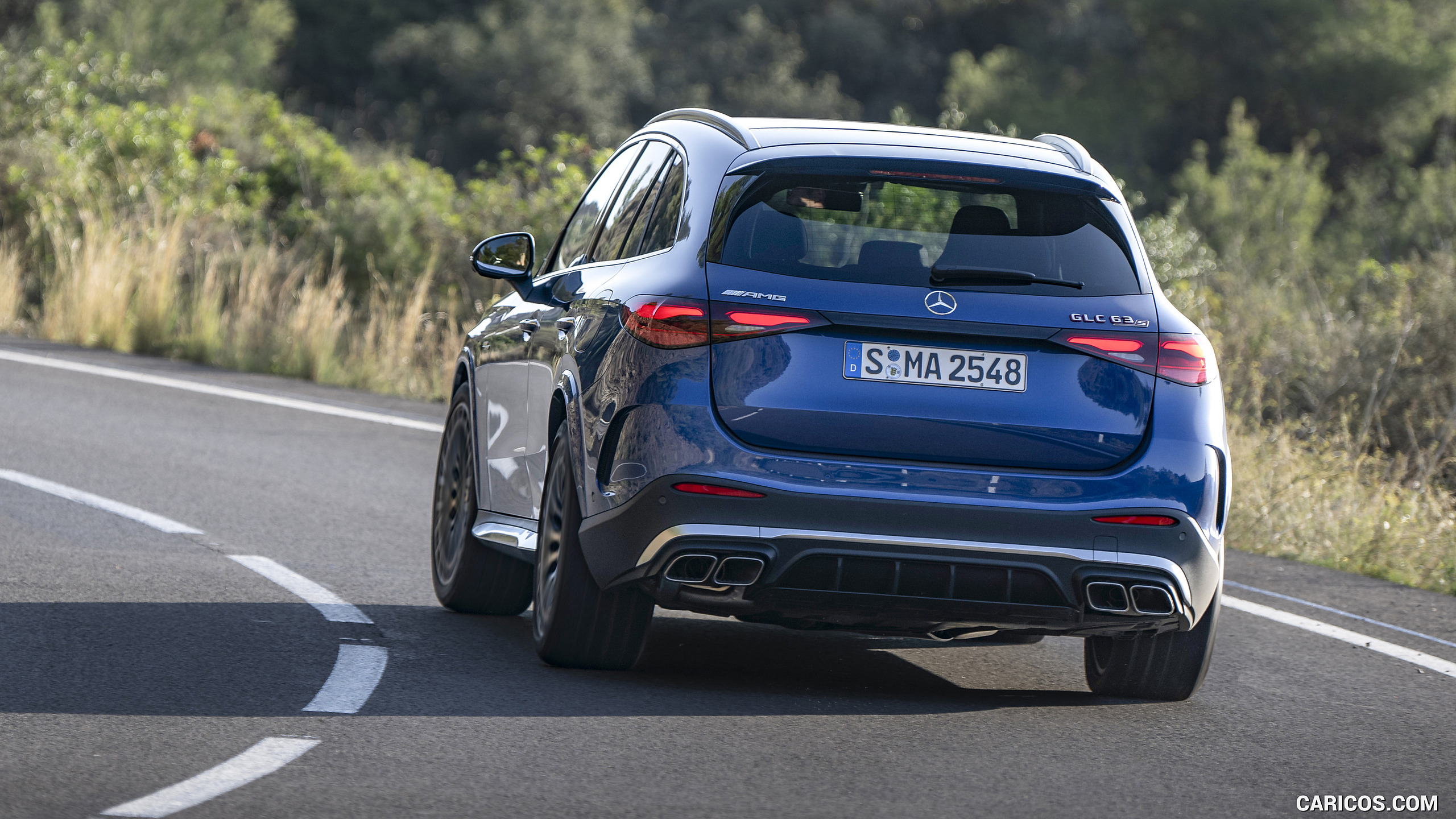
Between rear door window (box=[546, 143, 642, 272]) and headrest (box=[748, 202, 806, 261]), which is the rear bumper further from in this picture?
rear door window (box=[546, 143, 642, 272])

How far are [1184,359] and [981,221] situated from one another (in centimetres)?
72

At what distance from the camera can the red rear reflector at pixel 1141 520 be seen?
5555 millimetres

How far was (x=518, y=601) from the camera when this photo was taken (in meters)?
7.61

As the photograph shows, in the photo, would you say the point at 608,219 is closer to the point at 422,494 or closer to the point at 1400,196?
the point at 422,494

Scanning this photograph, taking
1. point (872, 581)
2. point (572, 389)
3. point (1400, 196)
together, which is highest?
point (1400, 196)

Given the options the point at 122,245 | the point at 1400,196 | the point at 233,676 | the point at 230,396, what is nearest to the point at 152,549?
the point at 233,676

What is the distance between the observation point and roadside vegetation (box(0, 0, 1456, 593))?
14664 millimetres

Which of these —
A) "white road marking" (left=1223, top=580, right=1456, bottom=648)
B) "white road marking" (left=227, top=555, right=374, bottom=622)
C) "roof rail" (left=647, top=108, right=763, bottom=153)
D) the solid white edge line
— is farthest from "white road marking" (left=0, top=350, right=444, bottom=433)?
"roof rail" (left=647, top=108, right=763, bottom=153)

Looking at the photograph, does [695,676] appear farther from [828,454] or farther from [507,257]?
[507,257]

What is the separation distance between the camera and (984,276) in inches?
223

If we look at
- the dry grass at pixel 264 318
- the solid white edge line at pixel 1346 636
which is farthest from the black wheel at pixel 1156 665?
the dry grass at pixel 264 318

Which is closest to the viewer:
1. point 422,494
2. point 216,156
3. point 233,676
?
point 233,676

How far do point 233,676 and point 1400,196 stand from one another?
4082 centimetres

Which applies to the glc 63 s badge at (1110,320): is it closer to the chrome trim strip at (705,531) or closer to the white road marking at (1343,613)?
the chrome trim strip at (705,531)
